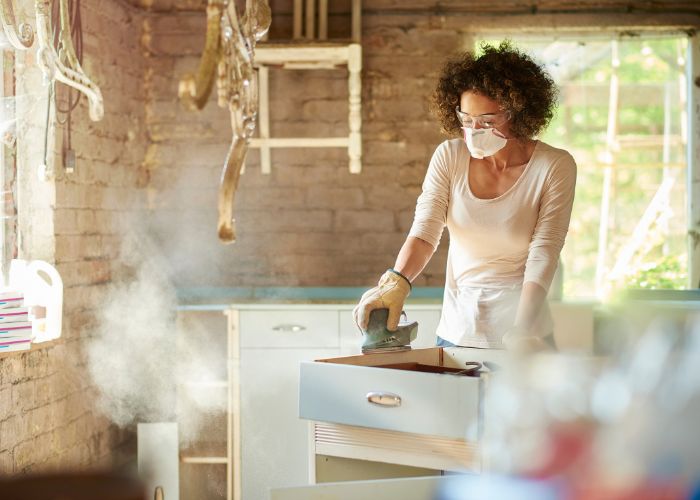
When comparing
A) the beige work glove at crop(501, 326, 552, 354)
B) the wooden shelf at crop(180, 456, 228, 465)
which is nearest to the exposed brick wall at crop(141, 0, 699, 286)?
the wooden shelf at crop(180, 456, 228, 465)

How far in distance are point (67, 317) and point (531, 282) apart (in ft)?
6.96

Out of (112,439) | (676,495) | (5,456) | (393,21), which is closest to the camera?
(676,495)

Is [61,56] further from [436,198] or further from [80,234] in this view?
[436,198]

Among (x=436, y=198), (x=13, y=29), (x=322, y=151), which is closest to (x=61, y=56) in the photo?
(x=13, y=29)

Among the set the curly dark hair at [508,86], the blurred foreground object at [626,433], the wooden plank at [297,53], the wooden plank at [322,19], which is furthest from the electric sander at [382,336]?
the wooden plank at [322,19]

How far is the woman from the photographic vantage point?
2.31m

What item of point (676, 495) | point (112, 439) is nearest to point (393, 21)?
point (112, 439)

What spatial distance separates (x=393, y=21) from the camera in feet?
14.3

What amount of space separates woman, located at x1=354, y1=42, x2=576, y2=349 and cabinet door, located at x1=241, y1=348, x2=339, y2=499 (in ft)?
4.88

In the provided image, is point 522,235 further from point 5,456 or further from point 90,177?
point 90,177

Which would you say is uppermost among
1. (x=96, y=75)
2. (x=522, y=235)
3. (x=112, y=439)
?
(x=96, y=75)

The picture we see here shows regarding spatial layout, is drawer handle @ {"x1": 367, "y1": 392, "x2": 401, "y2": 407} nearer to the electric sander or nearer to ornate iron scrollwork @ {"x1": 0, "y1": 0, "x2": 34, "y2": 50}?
the electric sander

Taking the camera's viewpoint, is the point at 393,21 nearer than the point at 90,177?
No

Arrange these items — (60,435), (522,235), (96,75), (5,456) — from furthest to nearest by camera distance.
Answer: (96,75) < (60,435) < (5,456) < (522,235)
